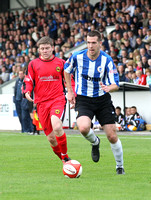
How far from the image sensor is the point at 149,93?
20391 mm

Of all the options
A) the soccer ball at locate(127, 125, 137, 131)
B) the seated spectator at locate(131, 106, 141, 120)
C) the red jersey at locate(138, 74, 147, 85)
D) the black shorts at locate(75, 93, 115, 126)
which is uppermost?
the red jersey at locate(138, 74, 147, 85)

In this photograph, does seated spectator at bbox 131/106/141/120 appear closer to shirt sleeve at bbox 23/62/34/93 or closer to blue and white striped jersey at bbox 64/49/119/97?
shirt sleeve at bbox 23/62/34/93

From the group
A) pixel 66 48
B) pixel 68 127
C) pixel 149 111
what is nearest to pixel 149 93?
pixel 149 111

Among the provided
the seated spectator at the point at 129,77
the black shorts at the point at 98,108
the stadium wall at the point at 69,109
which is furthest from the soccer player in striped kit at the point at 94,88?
the stadium wall at the point at 69,109

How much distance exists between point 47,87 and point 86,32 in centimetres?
1712

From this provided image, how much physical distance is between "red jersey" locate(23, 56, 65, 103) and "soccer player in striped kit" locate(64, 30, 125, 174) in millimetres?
812

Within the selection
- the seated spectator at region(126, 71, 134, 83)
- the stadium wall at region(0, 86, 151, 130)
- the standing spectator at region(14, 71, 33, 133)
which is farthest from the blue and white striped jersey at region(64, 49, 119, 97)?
the stadium wall at region(0, 86, 151, 130)

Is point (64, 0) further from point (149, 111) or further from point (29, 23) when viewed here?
point (149, 111)

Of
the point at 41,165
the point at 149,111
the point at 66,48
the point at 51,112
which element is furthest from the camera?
the point at 66,48

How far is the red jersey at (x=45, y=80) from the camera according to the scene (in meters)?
9.05

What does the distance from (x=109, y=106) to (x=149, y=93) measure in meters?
12.5

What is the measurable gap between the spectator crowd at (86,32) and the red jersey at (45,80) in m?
10.1

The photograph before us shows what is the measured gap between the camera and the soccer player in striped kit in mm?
Result: 7980

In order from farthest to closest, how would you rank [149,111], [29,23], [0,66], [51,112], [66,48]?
[29,23], [0,66], [66,48], [149,111], [51,112]
